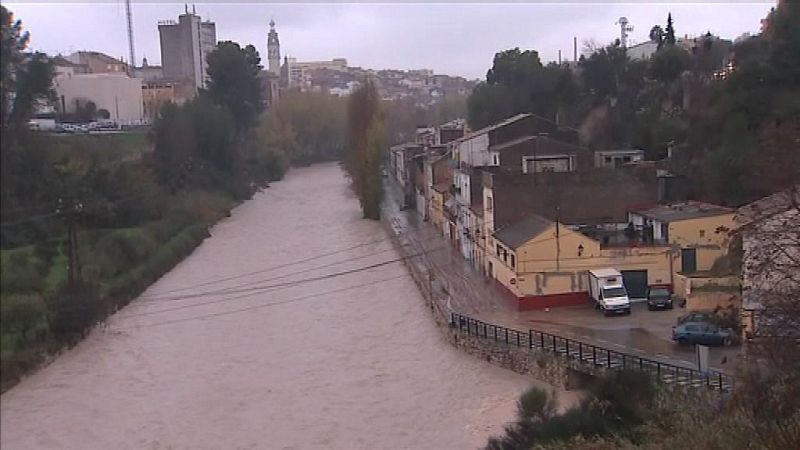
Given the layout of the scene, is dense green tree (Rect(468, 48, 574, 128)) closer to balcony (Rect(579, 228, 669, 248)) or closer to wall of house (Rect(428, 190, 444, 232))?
wall of house (Rect(428, 190, 444, 232))

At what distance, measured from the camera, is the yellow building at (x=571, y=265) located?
639 centimetres

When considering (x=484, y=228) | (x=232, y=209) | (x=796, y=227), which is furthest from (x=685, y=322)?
(x=232, y=209)

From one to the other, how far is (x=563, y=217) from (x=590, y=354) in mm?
2705

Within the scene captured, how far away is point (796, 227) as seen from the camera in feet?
9.25

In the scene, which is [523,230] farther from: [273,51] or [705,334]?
[273,51]

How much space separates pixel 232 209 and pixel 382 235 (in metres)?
4.24

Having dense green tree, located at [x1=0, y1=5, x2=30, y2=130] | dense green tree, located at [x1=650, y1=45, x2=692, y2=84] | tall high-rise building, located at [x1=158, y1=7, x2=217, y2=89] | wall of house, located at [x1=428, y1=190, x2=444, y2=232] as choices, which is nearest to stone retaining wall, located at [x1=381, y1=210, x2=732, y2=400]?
dense green tree, located at [x1=0, y1=5, x2=30, y2=130]

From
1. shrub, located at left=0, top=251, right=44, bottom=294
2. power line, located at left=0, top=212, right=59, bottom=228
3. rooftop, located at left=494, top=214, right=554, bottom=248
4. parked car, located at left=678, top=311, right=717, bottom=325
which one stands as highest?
power line, located at left=0, top=212, right=59, bottom=228

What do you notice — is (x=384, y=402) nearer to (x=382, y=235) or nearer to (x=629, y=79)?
(x=382, y=235)

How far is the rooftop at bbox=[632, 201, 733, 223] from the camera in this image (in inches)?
256

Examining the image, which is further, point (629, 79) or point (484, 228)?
point (629, 79)

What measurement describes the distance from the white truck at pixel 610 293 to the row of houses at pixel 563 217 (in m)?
0.24

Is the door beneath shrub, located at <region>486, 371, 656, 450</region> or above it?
above

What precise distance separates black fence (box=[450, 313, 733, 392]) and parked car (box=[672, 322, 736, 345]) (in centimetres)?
40
